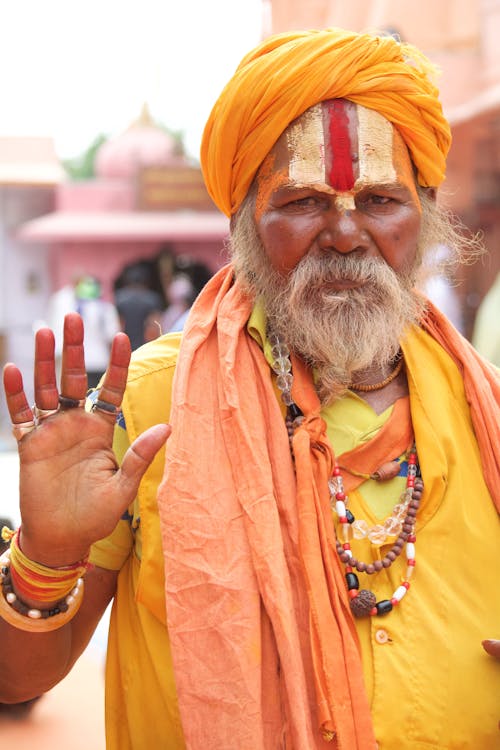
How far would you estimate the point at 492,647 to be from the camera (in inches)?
73.7

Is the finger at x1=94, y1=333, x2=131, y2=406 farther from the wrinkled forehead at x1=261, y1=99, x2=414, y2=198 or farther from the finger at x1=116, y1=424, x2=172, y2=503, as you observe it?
the wrinkled forehead at x1=261, y1=99, x2=414, y2=198

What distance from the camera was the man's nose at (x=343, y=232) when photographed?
2.08 m

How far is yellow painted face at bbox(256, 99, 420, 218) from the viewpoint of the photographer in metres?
2.12

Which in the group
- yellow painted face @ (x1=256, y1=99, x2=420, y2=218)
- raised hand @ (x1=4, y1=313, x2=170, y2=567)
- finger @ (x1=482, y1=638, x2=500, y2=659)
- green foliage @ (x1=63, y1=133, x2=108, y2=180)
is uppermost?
yellow painted face @ (x1=256, y1=99, x2=420, y2=218)

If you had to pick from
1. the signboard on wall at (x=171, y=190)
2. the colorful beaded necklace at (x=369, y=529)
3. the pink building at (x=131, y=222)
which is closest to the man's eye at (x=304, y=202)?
the colorful beaded necklace at (x=369, y=529)

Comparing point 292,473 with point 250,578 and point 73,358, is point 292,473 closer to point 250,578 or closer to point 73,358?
point 250,578

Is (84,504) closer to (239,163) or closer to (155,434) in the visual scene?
(155,434)

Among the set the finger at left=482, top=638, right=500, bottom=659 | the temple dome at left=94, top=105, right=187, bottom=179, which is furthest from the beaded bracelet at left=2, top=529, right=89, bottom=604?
the temple dome at left=94, top=105, right=187, bottom=179

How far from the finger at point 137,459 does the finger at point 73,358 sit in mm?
151

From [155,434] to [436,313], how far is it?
0.89m

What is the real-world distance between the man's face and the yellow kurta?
1.14 feet

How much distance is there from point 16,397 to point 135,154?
1699cm

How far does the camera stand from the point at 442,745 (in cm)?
187

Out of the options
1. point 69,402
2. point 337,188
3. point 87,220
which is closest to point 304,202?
point 337,188
